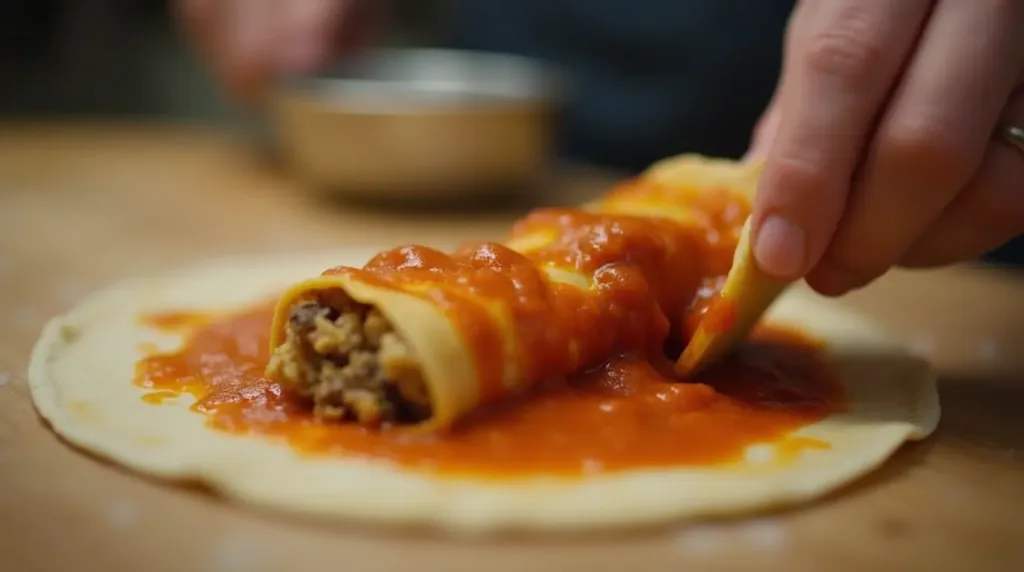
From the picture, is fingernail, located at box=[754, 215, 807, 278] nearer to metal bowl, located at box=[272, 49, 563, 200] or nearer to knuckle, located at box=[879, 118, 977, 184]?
knuckle, located at box=[879, 118, 977, 184]

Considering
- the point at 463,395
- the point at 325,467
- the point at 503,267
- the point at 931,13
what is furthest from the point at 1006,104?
the point at 325,467

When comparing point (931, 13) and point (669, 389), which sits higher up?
point (931, 13)

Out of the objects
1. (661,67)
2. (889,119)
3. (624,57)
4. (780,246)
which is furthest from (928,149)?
(624,57)

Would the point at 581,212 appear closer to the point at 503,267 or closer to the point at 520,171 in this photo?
the point at 503,267

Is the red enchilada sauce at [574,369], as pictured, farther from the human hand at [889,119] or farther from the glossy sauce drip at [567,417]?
the human hand at [889,119]

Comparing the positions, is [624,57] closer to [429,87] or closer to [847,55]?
[429,87]

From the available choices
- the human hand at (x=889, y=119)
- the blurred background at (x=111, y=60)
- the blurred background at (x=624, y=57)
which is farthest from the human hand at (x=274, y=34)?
the human hand at (x=889, y=119)
